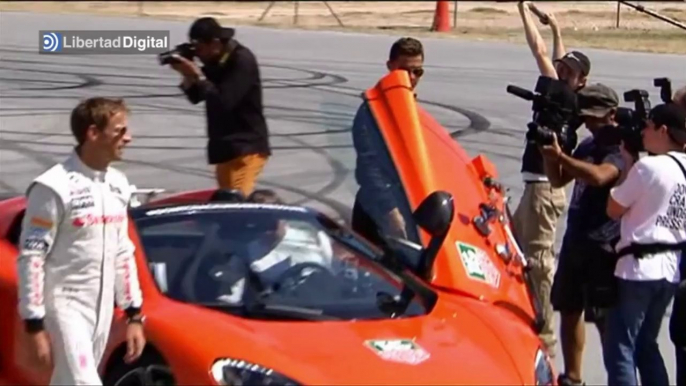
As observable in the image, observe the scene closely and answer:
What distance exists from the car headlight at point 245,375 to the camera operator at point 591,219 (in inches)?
83.9

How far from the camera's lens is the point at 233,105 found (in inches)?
303

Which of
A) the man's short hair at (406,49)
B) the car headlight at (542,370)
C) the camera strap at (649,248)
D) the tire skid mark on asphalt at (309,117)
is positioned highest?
the man's short hair at (406,49)

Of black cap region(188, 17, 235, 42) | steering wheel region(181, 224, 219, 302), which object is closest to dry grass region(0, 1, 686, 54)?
black cap region(188, 17, 235, 42)

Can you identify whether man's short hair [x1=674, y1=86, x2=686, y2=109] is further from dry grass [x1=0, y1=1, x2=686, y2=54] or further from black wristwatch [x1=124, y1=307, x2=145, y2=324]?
black wristwatch [x1=124, y1=307, x2=145, y2=324]

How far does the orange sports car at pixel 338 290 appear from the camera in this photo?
544 centimetres

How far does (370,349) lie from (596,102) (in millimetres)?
2089

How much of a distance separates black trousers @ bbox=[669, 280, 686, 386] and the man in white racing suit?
9.30ft

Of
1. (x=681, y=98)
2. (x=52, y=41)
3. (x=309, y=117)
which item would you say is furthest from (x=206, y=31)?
(x=52, y=41)

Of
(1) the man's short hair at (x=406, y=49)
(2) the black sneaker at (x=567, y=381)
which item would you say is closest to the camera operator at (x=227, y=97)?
(1) the man's short hair at (x=406, y=49)

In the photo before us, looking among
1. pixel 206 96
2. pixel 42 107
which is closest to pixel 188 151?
pixel 42 107

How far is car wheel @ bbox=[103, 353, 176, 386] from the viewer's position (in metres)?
5.46

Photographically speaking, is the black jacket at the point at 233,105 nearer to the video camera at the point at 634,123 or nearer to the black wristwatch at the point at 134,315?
the video camera at the point at 634,123

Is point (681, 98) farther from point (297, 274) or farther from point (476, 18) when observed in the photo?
point (476, 18)

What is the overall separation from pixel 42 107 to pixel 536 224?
8624 millimetres
